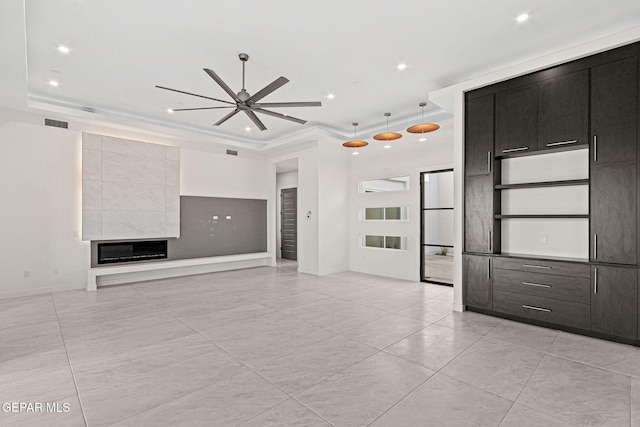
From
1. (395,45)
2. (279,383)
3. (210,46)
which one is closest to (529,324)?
(279,383)

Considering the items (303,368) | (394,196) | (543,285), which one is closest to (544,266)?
(543,285)

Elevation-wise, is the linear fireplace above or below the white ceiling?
below

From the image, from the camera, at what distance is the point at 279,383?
8.82 feet

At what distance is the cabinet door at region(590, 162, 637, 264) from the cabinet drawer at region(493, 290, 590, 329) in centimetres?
67

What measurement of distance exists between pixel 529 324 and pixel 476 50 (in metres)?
3.70

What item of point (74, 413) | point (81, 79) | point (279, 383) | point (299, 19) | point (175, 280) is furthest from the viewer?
point (175, 280)

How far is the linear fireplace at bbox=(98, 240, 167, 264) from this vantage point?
6742mm

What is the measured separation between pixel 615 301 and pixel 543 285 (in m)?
0.68

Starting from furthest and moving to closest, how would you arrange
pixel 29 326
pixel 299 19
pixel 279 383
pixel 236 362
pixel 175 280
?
pixel 175 280
pixel 29 326
pixel 299 19
pixel 236 362
pixel 279 383

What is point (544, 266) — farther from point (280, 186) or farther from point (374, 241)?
point (280, 186)

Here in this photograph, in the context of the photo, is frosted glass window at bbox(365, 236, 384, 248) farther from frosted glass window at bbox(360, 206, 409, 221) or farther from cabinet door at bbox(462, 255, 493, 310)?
cabinet door at bbox(462, 255, 493, 310)

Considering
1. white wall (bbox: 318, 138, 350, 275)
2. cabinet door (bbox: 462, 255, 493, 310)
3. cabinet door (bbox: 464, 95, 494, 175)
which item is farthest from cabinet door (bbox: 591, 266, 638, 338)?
white wall (bbox: 318, 138, 350, 275)

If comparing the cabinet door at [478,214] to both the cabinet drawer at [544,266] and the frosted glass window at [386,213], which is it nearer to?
the cabinet drawer at [544,266]

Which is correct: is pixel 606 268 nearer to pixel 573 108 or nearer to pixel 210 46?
pixel 573 108
